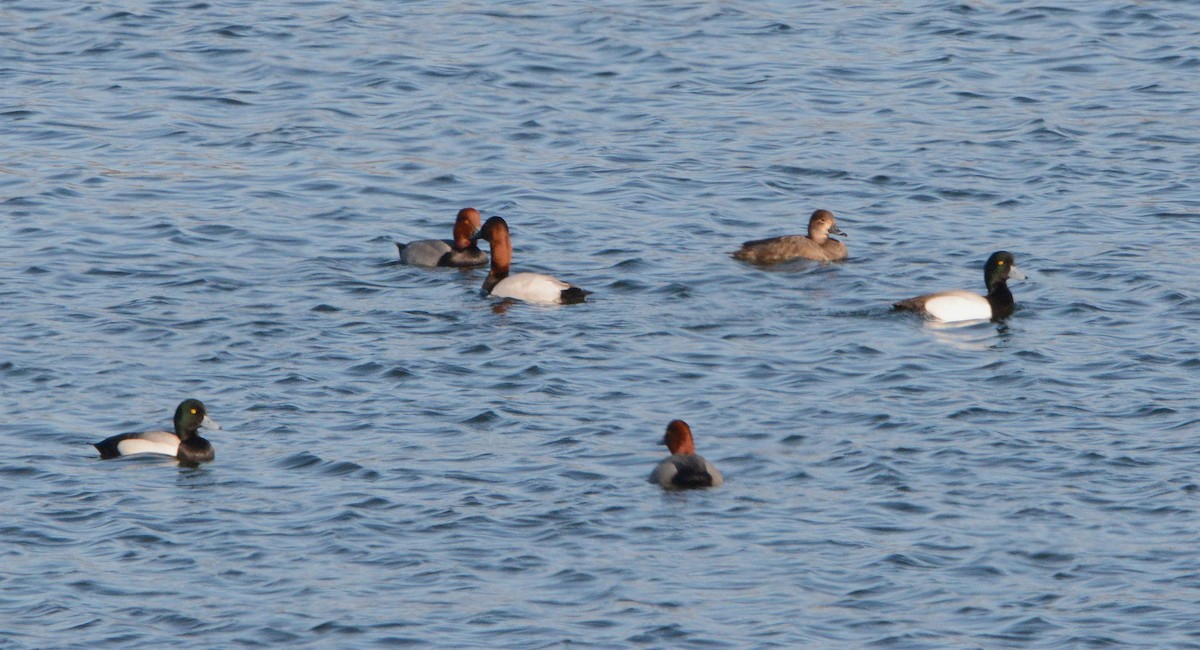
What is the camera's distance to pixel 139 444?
14.9 meters

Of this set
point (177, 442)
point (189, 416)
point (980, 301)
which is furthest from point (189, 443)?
point (980, 301)

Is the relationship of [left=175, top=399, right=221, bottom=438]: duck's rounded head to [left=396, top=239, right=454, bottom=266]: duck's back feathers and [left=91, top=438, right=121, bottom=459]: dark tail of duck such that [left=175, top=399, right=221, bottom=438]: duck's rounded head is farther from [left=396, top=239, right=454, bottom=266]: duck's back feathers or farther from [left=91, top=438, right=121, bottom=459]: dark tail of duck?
[left=396, top=239, right=454, bottom=266]: duck's back feathers

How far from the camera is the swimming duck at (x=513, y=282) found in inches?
745

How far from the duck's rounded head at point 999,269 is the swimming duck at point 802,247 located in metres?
1.79

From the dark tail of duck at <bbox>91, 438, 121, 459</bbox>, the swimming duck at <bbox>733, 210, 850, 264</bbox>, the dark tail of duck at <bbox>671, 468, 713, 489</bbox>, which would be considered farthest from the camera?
the swimming duck at <bbox>733, 210, 850, 264</bbox>

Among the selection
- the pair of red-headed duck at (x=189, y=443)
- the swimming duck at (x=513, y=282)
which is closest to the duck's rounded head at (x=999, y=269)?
the swimming duck at (x=513, y=282)

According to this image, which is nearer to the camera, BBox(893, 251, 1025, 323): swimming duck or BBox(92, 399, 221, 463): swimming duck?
BBox(92, 399, 221, 463): swimming duck

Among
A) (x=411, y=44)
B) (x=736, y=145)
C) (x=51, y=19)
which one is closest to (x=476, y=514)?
(x=736, y=145)

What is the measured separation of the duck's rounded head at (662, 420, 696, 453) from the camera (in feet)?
47.8

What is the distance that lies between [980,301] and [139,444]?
26.7 feet

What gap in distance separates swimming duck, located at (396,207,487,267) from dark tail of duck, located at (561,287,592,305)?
2.01 meters

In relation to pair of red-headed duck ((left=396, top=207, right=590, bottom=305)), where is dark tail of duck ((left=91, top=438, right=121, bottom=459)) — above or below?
below

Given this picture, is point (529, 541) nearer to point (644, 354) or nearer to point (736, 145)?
point (644, 354)

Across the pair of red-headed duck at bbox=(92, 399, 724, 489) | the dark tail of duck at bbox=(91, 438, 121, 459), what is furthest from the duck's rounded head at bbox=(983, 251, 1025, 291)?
the dark tail of duck at bbox=(91, 438, 121, 459)
